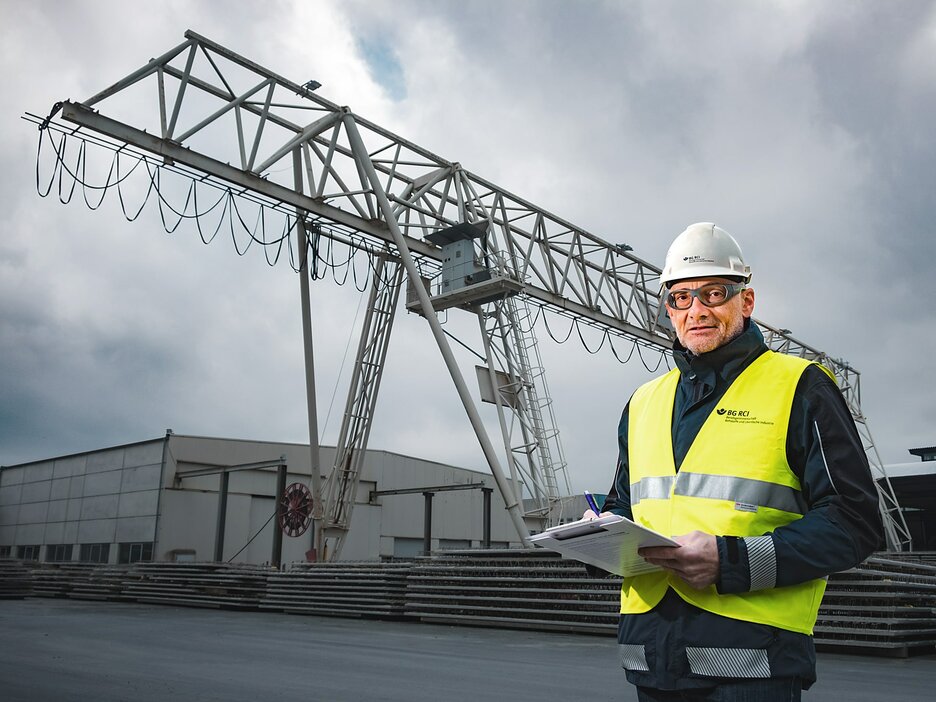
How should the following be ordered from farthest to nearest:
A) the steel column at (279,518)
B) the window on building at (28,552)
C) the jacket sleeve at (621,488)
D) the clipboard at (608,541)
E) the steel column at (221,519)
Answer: the window on building at (28,552)
the steel column at (221,519)
the steel column at (279,518)
the jacket sleeve at (621,488)
the clipboard at (608,541)

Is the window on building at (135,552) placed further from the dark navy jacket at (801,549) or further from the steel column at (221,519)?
the dark navy jacket at (801,549)

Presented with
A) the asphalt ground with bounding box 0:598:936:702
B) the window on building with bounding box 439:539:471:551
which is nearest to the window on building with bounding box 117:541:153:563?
the window on building with bounding box 439:539:471:551

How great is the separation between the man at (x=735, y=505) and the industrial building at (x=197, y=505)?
2373cm

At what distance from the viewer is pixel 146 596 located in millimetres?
21781

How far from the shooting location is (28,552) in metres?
37.7

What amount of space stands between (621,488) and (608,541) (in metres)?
0.59

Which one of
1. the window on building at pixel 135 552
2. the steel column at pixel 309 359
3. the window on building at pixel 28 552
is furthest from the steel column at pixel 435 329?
the window on building at pixel 28 552

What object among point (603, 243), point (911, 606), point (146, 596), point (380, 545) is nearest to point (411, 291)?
point (603, 243)

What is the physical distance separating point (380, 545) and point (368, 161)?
21.7 metres

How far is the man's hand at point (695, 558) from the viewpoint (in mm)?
1921

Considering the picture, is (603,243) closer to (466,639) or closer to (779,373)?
(466,639)

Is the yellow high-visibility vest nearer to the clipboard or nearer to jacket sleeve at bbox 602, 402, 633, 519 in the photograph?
the clipboard

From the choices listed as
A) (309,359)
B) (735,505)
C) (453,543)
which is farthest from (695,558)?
(453,543)

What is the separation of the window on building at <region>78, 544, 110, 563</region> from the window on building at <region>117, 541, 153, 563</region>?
0.96 m
